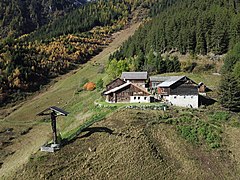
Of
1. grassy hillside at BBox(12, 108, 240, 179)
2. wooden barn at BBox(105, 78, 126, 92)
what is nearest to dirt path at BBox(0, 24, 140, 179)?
grassy hillside at BBox(12, 108, 240, 179)

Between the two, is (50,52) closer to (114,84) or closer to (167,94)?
(114,84)

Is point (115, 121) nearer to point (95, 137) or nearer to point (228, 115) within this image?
point (95, 137)

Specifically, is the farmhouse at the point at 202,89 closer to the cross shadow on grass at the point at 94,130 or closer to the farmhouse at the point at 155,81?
the farmhouse at the point at 155,81

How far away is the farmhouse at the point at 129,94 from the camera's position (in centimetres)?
5269

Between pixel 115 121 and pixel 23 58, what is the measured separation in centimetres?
7378

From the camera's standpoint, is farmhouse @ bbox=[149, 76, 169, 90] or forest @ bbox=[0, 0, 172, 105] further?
forest @ bbox=[0, 0, 172, 105]

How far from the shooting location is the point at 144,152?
1468 inches

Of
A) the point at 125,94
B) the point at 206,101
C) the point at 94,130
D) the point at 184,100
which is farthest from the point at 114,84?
the point at 94,130

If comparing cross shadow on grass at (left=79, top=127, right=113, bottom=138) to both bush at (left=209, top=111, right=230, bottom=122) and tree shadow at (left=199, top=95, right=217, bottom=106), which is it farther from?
tree shadow at (left=199, top=95, right=217, bottom=106)

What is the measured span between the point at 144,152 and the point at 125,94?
58.5 feet

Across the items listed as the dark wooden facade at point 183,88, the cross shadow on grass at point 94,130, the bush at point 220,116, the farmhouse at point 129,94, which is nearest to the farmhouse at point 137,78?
the farmhouse at point 129,94

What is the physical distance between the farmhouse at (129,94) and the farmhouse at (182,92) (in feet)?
11.4

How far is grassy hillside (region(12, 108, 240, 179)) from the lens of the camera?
34469mm

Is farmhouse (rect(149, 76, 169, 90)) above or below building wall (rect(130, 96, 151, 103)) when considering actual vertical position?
above
